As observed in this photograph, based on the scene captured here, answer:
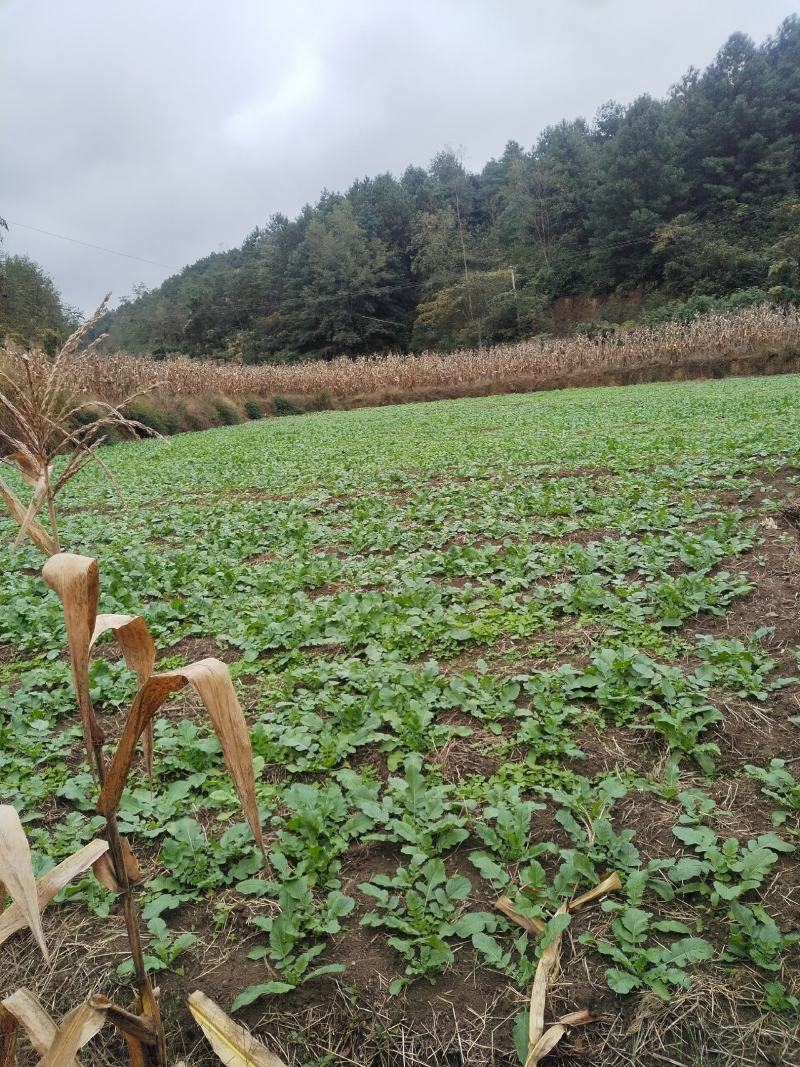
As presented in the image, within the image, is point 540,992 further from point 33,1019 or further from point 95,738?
point 95,738

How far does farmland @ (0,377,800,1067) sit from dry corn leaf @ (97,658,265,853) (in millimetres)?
817

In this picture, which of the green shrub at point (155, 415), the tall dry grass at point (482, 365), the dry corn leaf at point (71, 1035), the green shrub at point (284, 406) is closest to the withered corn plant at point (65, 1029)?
the dry corn leaf at point (71, 1035)

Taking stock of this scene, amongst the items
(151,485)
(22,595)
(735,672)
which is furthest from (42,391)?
(151,485)

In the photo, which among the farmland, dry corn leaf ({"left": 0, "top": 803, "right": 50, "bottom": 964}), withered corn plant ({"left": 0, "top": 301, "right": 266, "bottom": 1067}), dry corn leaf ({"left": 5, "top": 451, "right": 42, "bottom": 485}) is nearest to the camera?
dry corn leaf ({"left": 0, "top": 803, "right": 50, "bottom": 964})

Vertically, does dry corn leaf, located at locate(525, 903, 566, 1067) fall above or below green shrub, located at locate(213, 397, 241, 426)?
below

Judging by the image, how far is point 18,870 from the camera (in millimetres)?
749

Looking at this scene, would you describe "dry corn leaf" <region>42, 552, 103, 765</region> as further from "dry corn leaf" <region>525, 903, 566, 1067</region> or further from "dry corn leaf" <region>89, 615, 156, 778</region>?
"dry corn leaf" <region>525, 903, 566, 1067</region>

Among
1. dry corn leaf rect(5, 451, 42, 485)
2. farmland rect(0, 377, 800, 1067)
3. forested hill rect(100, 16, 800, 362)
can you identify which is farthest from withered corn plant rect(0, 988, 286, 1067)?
forested hill rect(100, 16, 800, 362)

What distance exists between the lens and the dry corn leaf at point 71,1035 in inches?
34.2

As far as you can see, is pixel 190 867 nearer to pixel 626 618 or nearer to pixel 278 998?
pixel 278 998

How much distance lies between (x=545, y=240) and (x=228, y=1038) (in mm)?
54328

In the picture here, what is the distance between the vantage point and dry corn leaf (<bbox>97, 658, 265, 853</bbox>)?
0.85 metres

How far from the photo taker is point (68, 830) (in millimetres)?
1915

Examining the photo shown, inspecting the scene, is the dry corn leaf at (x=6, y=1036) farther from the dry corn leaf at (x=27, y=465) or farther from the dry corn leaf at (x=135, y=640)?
the dry corn leaf at (x=27, y=465)
